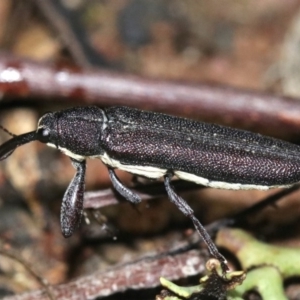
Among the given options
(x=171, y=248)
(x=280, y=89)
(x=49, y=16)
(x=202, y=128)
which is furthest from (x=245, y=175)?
(x=49, y=16)

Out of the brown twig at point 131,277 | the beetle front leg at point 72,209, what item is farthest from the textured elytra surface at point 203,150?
the brown twig at point 131,277

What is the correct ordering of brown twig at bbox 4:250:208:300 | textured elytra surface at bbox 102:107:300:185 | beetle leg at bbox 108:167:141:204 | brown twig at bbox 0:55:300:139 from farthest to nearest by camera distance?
brown twig at bbox 0:55:300:139, beetle leg at bbox 108:167:141:204, textured elytra surface at bbox 102:107:300:185, brown twig at bbox 4:250:208:300

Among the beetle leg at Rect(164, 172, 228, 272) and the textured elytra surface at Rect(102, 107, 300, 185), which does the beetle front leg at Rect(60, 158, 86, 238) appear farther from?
the beetle leg at Rect(164, 172, 228, 272)

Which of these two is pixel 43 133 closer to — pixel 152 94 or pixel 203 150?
pixel 203 150

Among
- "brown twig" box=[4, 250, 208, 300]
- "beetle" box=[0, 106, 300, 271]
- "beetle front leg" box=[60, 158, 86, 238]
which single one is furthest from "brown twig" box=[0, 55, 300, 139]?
"brown twig" box=[4, 250, 208, 300]

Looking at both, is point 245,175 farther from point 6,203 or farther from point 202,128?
point 6,203

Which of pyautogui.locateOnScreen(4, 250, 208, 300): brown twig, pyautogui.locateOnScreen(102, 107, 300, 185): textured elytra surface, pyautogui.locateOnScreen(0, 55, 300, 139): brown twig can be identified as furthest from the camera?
pyautogui.locateOnScreen(0, 55, 300, 139): brown twig

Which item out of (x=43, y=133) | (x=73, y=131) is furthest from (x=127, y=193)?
(x=43, y=133)

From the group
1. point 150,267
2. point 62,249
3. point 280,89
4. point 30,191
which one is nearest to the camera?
point 150,267
